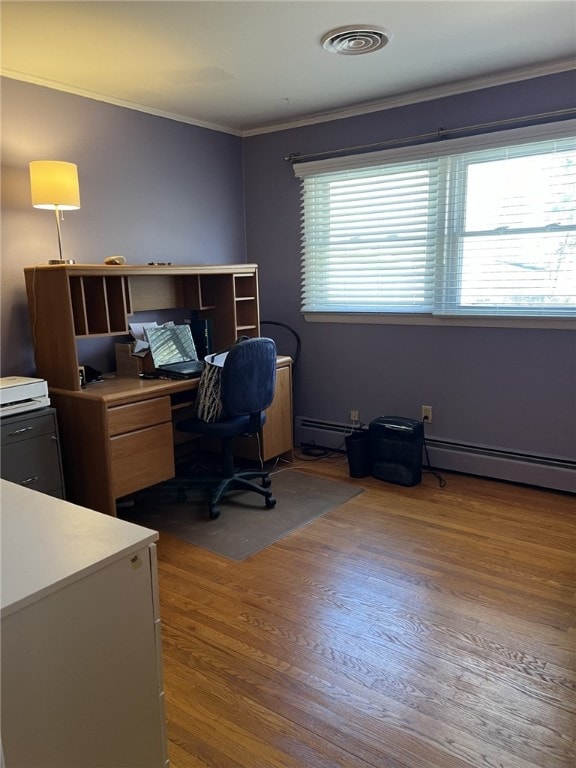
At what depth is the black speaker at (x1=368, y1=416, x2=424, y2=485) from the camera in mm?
3592

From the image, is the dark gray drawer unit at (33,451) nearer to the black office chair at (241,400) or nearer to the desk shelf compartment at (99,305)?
the desk shelf compartment at (99,305)

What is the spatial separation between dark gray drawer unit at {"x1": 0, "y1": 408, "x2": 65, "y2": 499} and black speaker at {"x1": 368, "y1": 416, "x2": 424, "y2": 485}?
6.45 ft

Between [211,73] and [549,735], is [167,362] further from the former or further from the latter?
[549,735]

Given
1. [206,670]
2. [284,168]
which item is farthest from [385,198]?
[206,670]

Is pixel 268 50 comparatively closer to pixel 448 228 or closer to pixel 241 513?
pixel 448 228

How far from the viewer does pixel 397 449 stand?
363cm

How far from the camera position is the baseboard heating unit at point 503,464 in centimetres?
341

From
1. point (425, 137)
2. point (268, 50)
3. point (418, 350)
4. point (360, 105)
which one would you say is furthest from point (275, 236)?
point (268, 50)

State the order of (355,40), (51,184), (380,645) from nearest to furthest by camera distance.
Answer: (380,645) < (355,40) < (51,184)

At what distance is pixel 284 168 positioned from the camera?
14.0 feet

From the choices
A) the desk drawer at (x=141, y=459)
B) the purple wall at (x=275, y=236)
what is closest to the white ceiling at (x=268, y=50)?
the purple wall at (x=275, y=236)

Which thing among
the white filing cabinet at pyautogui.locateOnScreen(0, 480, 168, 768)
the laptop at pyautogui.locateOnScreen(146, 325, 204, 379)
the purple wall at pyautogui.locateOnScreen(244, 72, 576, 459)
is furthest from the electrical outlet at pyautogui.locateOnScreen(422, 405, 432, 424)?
the white filing cabinet at pyautogui.locateOnScreen(0, 480, 168, 768)

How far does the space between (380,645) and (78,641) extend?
1303 mm

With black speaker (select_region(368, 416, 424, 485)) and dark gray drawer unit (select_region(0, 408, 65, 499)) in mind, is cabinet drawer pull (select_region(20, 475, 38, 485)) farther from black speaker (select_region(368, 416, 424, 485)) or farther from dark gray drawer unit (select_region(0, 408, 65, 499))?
black speaker (select_region(368, 416, 424, 485))
